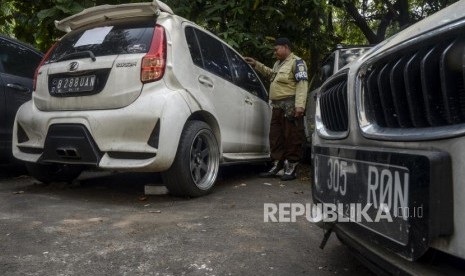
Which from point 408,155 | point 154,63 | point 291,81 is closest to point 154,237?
point 154,63

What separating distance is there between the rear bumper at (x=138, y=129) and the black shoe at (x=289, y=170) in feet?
5.86

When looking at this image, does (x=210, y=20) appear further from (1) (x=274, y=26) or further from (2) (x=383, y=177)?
(2) (x=383, y=177)

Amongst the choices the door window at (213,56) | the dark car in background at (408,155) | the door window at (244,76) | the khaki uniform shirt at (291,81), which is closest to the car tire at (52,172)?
the door window at (213,56)

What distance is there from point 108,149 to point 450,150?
2673 millimetres

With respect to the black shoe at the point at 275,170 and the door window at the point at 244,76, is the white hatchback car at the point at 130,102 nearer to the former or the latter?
the door window at the point at 244,76

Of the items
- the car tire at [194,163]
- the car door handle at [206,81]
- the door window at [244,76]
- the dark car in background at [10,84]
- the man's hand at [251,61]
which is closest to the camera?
the car tire at [194,163]

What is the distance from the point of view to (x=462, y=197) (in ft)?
3.93

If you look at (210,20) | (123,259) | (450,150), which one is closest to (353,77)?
(450,150)

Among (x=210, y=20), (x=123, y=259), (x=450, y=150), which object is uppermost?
(x=210, y=20)

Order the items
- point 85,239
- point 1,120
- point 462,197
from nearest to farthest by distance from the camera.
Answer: point 462,197 < point 85,239 < point 1,120

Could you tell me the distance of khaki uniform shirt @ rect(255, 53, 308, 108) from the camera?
4836 millimetres

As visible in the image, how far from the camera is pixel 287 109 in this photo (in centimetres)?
498

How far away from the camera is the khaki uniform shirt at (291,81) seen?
4.84m

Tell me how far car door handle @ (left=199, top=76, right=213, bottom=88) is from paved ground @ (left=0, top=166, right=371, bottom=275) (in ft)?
3.27
